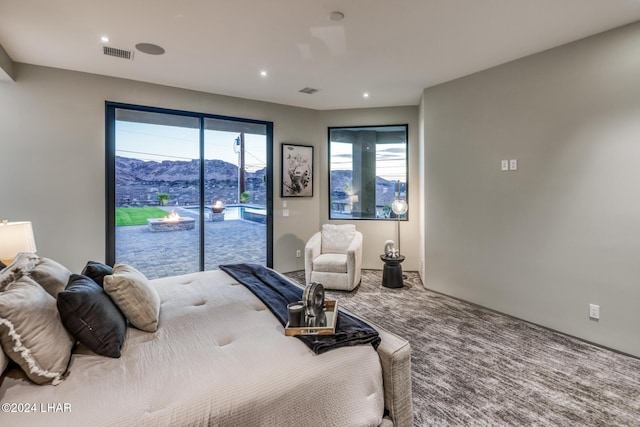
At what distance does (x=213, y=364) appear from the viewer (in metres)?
1.40

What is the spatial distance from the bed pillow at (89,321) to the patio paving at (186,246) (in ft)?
9.55

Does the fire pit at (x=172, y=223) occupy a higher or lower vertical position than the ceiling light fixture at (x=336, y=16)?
lower

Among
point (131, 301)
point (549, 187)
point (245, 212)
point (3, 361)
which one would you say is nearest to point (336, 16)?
point (131, 301)

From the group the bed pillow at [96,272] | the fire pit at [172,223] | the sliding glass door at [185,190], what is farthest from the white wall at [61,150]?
the bed pillow at [96,272]

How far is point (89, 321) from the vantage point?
1477 millimetres

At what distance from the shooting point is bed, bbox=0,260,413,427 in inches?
45.0

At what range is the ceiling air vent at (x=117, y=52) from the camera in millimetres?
3109

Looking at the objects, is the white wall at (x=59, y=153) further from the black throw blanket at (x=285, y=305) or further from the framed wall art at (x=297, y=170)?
the black throw blanket at (x=285, y=305)

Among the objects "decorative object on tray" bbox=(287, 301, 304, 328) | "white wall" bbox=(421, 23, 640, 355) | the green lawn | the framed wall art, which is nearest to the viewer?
"decorative object on tray" bbox=(287, 301, 304, 328)

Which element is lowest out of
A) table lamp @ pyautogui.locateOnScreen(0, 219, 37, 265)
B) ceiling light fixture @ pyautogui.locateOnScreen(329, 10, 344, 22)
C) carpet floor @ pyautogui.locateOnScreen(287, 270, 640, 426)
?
carpet floor @ pyautogui.locateOnScreen(287, 270, 640, 426)

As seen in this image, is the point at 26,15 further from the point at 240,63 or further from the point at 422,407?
the point at 422,407

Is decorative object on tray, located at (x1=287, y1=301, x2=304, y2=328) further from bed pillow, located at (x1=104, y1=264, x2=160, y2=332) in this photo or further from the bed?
bed pillow, located at (x1=104, y1=264, x2=160, y2=332)

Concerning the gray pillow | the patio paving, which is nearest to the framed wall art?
the patio paving

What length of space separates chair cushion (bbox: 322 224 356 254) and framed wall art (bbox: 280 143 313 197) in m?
0.88
